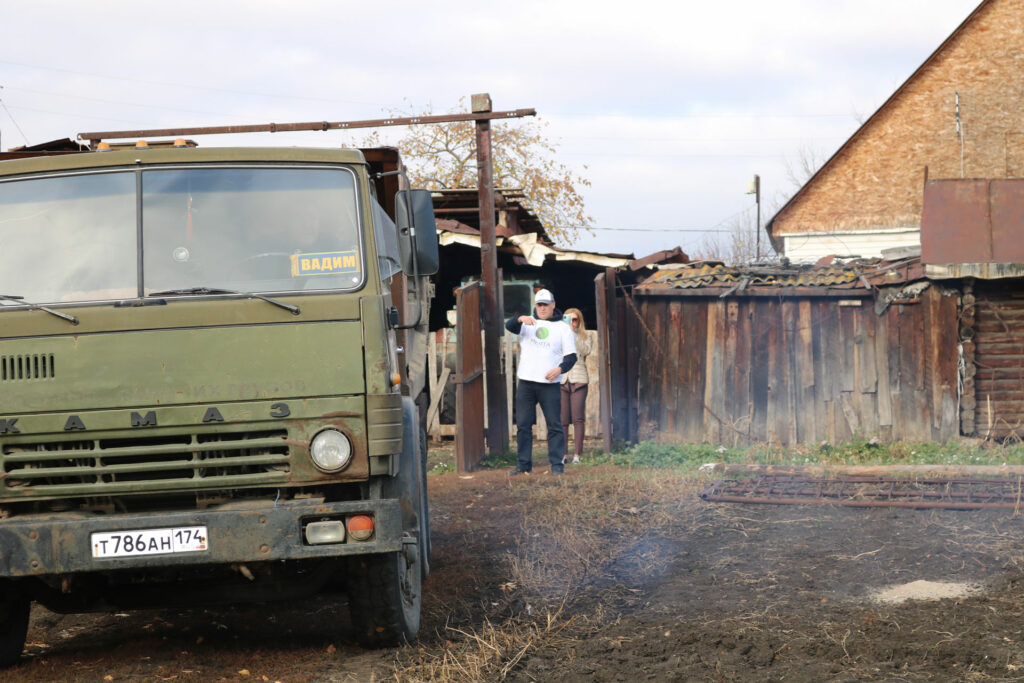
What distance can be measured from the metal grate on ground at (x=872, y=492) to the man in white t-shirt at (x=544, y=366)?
78.0 inches

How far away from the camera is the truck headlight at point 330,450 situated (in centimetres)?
436

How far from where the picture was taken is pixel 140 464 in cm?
435

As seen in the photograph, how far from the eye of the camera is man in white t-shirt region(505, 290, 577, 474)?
10531mm

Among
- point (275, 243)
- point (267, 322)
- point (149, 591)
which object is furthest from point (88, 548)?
point (275, 243)

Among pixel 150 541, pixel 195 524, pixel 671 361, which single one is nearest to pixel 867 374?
pixel 671 361

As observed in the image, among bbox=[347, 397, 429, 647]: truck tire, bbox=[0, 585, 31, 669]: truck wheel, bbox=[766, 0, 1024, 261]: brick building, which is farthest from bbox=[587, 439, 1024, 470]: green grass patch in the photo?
bbox=[766, 0, 1024, 261]: brick building

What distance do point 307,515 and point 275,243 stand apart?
4.20 feet

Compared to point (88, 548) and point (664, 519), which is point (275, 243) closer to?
point (88, 548)

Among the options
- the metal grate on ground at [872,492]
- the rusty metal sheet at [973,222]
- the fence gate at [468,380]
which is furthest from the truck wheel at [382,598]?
the rusty metal sheet at [973,222]

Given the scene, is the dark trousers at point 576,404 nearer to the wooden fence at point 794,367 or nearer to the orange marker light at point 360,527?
the wooden fence at point 794,367

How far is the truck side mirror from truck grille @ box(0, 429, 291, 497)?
1279mm

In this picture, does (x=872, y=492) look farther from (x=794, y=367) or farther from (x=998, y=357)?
(x=998, y=357)

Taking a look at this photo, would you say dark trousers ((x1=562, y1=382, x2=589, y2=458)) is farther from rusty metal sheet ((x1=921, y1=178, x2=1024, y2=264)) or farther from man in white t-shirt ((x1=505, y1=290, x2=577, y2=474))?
rusty metal sheet ((x1=921, y1=178, x2=1024, y2=264))

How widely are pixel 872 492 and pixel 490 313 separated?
523 cm
